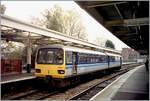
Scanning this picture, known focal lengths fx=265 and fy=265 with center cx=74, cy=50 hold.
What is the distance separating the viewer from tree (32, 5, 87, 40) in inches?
2082

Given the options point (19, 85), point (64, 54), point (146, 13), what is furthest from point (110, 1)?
point (19, 85)

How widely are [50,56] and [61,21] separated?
39.6 metres

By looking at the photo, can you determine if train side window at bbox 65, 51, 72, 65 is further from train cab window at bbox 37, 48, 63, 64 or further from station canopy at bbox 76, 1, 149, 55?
station canopy at bbox 76, 1, 149, 55

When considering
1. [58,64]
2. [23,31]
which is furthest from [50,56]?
[23,31]

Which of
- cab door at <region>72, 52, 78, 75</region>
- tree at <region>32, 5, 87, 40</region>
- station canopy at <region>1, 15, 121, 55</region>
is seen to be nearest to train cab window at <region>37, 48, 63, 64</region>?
cab door at <region>72, 52, 78, 75</region>

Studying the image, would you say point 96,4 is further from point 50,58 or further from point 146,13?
point 50,58

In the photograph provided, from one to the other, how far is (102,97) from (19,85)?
5.85 m

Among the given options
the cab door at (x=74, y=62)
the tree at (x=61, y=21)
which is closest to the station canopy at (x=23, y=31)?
the cab door at (x=74, y=62)

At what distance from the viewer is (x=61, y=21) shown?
5431 cm

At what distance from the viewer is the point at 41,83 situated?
1569 cm

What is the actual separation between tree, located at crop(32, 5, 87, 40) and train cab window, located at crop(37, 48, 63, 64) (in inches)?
1441

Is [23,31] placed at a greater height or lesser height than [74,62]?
greater

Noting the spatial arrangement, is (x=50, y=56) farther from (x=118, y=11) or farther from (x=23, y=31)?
(x=118, y=11)

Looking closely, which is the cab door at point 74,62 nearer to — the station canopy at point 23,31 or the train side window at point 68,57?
the train side window at point 68,57
